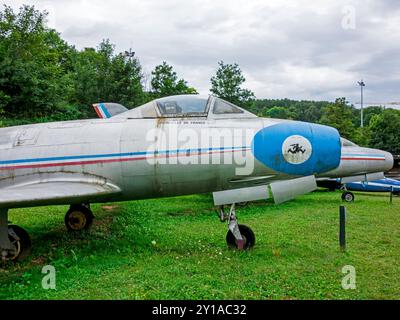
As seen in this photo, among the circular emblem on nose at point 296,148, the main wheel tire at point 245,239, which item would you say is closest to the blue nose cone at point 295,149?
the circular emblem on nose at point 296,148

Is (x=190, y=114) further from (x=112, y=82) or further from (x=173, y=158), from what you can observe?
(x=112, y=82)

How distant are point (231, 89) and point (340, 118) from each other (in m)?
16.7

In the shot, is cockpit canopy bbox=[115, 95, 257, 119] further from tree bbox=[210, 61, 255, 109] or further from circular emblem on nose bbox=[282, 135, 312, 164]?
tree bbox=[210, 61, 255, 109]

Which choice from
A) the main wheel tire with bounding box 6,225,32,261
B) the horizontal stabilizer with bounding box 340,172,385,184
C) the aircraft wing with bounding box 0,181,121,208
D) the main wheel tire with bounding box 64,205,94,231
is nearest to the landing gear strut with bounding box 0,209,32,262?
the main wheel tire with bounding box 6,225,32,261

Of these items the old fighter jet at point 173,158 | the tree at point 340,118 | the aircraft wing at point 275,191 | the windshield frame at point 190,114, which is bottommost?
the aircraft wing at point 275,191

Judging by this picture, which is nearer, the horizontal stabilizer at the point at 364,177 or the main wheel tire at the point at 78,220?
the main wheel tire at the point at 78,220

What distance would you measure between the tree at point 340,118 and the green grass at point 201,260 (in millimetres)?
26165

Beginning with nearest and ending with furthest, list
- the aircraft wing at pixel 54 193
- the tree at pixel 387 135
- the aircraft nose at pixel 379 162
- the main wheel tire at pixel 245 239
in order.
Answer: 1. the aircraft wing at pixel 54 193
2. the main wheel tire at pixel 245 239
3. the aircraft nose at pixel 379 162
4. the tree at pixel 387 135

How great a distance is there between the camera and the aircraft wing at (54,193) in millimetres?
5598

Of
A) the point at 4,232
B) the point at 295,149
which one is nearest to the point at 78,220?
the point at 4,232

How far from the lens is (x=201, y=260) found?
20.5ft

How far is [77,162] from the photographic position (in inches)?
263

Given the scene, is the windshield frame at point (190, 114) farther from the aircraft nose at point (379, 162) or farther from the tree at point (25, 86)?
the tree at point (25, 86)

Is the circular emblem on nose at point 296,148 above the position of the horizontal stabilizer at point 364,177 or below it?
above
